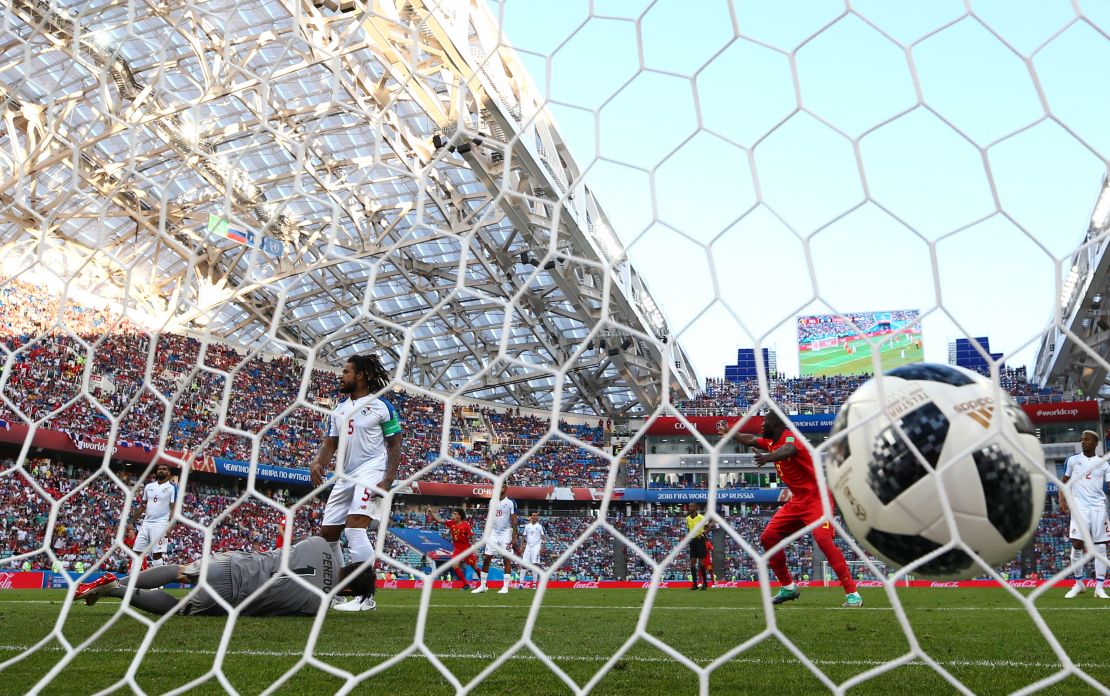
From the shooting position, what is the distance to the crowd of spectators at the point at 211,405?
20.6ft

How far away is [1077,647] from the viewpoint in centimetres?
293

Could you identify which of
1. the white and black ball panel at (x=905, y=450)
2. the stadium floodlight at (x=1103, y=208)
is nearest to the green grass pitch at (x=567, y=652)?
the white and black ball panel at (x=905, y=450)

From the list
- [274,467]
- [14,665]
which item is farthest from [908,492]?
[274,467]

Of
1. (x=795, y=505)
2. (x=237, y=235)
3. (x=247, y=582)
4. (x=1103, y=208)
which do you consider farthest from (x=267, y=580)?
(x=1103, y=208)

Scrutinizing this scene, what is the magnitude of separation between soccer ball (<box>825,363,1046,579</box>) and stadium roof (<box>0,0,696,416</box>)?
57cm

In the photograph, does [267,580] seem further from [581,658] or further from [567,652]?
[581,658]

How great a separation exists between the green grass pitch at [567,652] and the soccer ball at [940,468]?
0.34 metres

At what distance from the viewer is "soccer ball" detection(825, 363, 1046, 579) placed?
6.73ft

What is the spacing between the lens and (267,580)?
12.6 feet

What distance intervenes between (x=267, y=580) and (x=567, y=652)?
1.67m

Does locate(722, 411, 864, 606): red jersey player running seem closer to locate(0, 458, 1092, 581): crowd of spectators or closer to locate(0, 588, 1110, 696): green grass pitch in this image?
locate(0, 588, 1110, 696): green grass pitch

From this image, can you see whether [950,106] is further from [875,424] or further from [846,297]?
[875,424]

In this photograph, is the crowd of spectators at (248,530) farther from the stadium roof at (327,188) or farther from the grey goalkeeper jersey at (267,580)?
the grey goalkeeper jersey at (267,580)

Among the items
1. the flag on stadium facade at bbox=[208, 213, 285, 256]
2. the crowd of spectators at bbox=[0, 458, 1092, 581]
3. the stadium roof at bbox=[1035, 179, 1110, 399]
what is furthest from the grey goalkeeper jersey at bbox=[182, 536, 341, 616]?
the crowd of spectators at bbox=[0, 458, 1092, 581]
